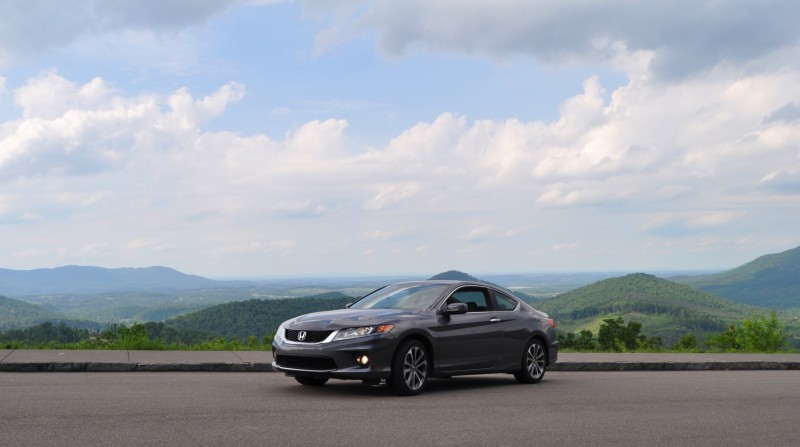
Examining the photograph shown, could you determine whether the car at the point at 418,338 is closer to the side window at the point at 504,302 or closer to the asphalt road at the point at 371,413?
the side window at the point at 504,302

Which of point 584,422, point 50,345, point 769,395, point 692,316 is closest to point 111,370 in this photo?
point 50,345

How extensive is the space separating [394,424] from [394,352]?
2640mm

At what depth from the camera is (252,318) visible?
84438 millimetres

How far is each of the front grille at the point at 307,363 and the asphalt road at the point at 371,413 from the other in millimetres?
365

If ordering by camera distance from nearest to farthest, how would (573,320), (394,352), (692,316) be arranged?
(394,352)
(573,320)
(692,316)

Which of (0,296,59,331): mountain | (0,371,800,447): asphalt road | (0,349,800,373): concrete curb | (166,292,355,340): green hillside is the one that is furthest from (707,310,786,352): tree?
(0,296,59,331): mountain

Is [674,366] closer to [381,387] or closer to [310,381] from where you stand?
[381,387]

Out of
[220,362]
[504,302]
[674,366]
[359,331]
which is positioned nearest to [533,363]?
[504,302]

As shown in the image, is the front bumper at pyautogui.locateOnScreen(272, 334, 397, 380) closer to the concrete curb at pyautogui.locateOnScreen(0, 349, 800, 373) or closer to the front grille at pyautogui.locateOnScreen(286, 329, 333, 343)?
the front grille at pyautogui.locateOnScreen(286, 329, 333, 343)

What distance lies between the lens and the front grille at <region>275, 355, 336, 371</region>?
12.3m

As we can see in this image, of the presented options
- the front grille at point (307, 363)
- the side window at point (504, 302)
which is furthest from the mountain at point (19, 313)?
the front grille at point (307, 363)

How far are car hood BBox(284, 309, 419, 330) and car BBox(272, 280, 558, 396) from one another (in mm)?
13

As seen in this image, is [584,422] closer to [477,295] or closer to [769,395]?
[477,295]

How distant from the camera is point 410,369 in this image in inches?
502
